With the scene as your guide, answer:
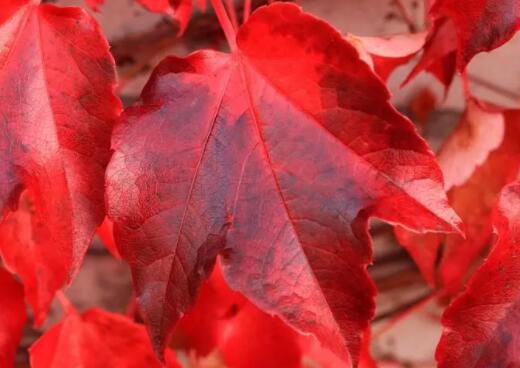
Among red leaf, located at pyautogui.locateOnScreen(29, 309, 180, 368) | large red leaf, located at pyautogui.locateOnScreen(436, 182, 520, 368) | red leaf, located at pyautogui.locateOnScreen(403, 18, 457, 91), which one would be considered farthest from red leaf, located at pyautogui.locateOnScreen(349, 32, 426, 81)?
red leaf, located at pyautogui.locateOnScreen(29, 309, 180, 368)

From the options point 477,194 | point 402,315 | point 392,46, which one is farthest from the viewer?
point 402,315

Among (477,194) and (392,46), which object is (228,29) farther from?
(477,194)

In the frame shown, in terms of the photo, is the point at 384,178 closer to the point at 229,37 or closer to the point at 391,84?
the point at 229,37

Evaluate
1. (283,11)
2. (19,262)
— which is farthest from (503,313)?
(19,262)

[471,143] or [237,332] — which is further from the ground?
[471,143]

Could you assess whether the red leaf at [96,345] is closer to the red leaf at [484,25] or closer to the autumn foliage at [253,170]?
the autumn foliage at [253,170]

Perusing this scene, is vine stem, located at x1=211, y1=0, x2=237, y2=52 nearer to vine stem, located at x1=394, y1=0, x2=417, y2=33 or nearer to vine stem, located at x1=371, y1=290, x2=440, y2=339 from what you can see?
vine stem, located at x1=394, y1=0, x2=417, y2=33

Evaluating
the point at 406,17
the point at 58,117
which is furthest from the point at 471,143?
the point at 58,117
